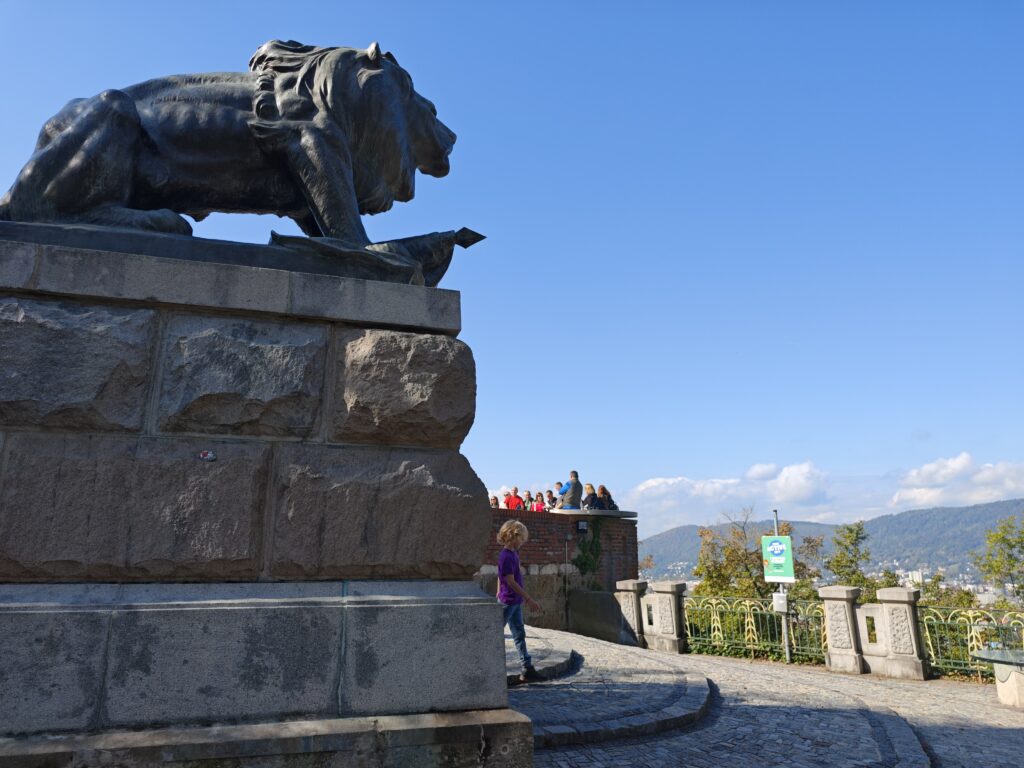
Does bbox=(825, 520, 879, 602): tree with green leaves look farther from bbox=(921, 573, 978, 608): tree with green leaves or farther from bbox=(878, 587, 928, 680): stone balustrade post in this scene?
bbox=(878, 587, 928, 680): stone balustrade post

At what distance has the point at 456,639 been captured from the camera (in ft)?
8.30

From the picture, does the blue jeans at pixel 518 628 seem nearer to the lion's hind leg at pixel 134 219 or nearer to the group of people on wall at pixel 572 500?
the lion's hind leg at pixel 134 219

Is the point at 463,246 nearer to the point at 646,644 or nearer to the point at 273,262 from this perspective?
the point at 273,262

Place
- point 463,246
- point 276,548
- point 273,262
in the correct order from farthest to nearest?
point 463,246, point 273,262, point 276,548

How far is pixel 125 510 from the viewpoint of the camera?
2.39 m

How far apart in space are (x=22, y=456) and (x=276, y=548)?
2.99ft

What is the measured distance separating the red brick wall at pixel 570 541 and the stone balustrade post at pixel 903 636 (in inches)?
306

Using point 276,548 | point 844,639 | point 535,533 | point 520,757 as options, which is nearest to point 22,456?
point 276,548

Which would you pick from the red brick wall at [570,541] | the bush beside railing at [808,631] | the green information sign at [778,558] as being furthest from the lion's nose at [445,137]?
the red brick wall at [570,541]

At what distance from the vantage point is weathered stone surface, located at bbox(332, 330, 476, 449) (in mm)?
2699

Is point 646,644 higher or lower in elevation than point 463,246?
lower

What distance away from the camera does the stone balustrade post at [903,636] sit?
10.4 metres

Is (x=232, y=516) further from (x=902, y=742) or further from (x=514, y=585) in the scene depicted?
(x=902, y=742)

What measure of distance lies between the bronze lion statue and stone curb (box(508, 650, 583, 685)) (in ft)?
16.0
